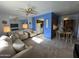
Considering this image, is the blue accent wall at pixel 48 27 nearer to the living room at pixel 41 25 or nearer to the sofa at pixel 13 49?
the living room at pixel 41 25

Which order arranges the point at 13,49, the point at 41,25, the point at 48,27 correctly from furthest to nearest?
the point at 48,27
the point at 41,25
the point at 13,49

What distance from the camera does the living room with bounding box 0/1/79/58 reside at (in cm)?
157

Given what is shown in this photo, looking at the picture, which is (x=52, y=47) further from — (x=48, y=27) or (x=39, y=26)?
(x=39, y=26)

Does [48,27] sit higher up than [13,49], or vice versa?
[48,27]

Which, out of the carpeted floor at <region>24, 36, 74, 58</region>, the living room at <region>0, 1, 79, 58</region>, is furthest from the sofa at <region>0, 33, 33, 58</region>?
the carpeted floor at <region>24, 36, 74, 58</region>

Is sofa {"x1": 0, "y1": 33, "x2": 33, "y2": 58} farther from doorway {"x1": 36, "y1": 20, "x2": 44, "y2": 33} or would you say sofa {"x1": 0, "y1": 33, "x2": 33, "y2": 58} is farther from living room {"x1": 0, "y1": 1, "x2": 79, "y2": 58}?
doorway {"x1": 36, "y1": 20, "x2": 44, "y2": 33}

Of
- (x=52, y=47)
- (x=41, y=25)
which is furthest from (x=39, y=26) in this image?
(x=52, y=47)

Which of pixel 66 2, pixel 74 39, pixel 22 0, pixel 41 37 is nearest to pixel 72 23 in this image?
pixel 74 39

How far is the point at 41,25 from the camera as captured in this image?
183 centimetres

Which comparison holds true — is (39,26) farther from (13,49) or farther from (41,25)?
(13,49)

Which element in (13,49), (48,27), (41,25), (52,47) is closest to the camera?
(13,49)

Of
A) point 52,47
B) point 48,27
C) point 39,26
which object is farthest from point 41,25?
point 52,47

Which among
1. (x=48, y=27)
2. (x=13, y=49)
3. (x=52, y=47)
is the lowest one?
(x=52, y=47)

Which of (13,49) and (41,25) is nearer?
(13,49)
